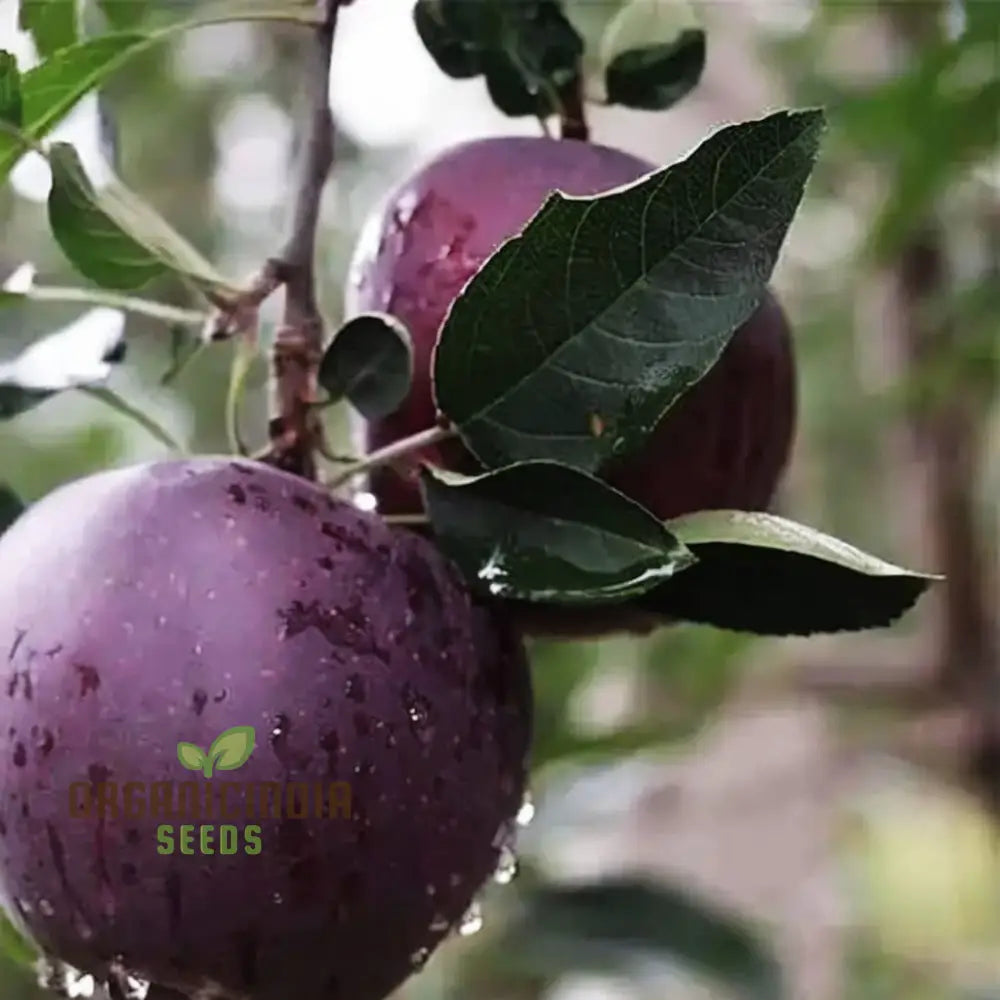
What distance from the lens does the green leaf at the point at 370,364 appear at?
63 cm

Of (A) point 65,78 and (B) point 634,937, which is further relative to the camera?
(B) point 634,937

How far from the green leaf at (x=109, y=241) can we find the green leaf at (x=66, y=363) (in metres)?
0.02

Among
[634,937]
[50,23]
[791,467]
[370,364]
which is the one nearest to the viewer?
[370,364]

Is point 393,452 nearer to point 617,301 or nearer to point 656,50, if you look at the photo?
point 617,301

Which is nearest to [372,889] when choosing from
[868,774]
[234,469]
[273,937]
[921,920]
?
[273,937]

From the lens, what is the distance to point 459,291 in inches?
25.7

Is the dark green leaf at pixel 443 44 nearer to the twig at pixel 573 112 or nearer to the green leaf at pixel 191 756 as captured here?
the twig at pixel 573 112

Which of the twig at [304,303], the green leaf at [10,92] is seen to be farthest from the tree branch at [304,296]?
the green leaf at [10,92]

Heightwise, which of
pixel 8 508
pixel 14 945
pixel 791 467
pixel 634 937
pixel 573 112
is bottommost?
pixel 634 937

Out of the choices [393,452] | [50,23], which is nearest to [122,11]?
[50,23]

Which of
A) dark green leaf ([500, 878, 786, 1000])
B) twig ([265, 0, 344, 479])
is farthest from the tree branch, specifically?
dark green leaf ([500, 878, 786, 1000])

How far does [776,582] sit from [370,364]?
16 cm

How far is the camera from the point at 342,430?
47.0 inches

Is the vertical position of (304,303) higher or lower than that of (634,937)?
higher
